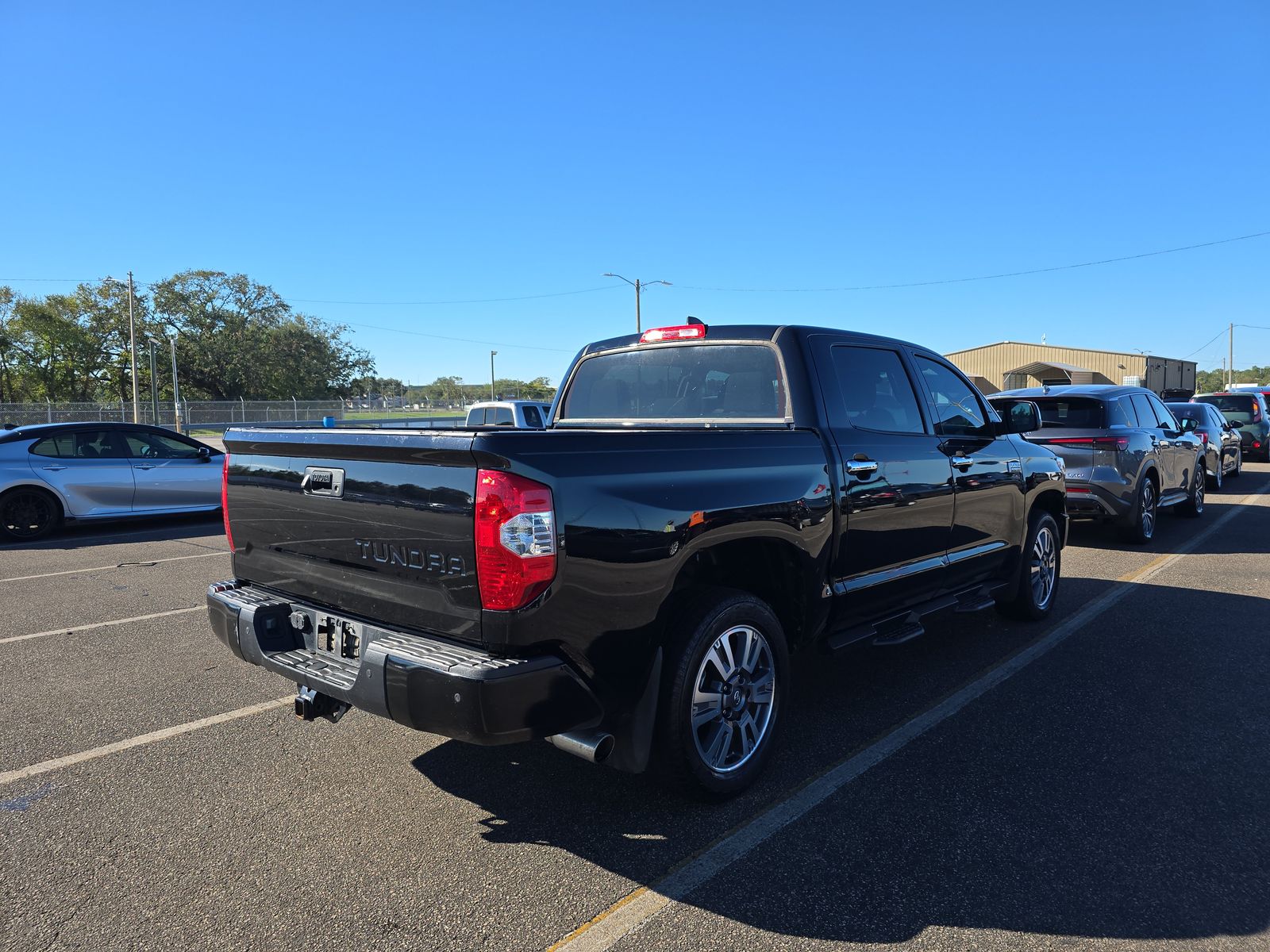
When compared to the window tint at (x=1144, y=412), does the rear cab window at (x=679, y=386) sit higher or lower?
higher

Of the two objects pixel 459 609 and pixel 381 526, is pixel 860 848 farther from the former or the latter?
pixel 381 526

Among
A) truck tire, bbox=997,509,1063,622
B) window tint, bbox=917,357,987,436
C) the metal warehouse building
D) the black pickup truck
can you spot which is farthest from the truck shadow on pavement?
the metal warehouse building

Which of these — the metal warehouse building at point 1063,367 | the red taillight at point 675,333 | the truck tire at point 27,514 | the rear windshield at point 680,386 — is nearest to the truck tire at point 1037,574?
the rear windshield at point 680,386

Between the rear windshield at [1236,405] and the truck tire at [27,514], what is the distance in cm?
2400

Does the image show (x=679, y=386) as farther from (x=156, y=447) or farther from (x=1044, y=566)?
(x=156, y=447)

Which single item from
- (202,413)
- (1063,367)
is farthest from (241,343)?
(1063,367)

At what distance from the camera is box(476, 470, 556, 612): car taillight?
102 inches

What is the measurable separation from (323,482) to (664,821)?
1.81 meters

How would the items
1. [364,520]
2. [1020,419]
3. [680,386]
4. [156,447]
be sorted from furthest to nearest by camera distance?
[156,447], [1020,419], [680,386], [364,520]

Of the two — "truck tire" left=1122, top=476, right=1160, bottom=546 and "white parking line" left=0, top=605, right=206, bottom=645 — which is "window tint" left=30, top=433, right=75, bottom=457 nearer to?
"white parking line" left=0, top=605, right=206, bottom=645

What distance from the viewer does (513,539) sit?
8.52 feet

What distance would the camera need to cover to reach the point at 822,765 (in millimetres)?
3604

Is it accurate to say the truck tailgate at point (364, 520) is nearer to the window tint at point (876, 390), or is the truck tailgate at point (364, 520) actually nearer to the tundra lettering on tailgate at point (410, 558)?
the tundra lettering on tailgate at point (410, 558)

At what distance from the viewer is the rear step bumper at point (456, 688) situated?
257cm
